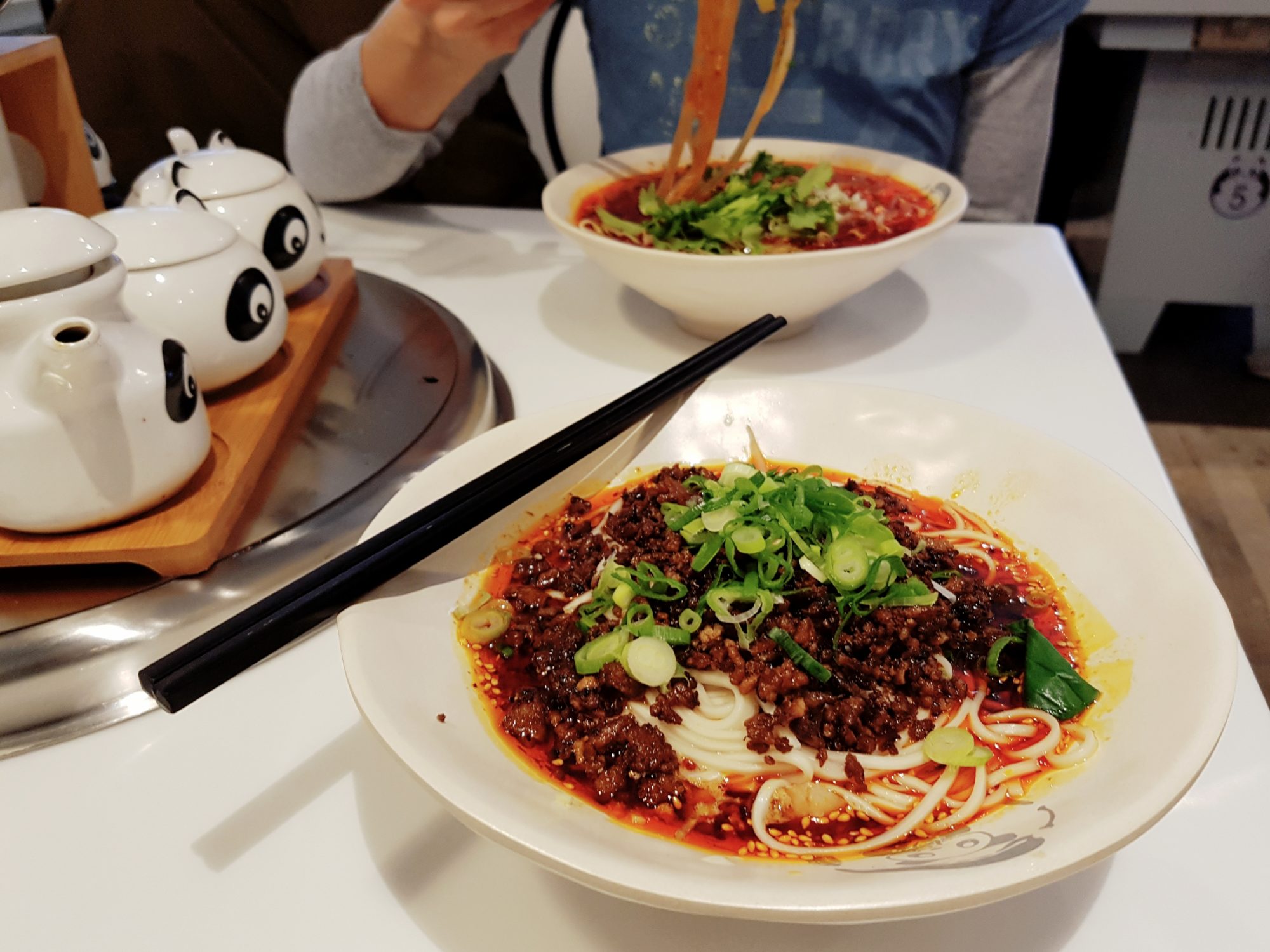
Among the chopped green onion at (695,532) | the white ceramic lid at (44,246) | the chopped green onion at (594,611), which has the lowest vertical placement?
the chopped green onion at (594,611)

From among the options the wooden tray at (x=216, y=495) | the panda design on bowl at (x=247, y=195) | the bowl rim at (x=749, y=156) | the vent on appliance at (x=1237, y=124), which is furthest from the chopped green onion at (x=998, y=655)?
the vent on appliance at (x=1237, y=124)

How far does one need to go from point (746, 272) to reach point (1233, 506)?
8.51ft

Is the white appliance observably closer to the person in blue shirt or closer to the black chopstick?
the person in blue shirt

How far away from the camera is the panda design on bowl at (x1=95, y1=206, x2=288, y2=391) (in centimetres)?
117

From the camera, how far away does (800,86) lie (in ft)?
7.48

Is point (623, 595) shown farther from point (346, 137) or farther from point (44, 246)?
point (346, 137)

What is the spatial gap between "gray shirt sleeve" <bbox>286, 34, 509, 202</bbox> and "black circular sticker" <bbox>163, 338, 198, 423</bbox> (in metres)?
1.25

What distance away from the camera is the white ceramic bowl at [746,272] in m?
1.37

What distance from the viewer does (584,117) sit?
3072 mm

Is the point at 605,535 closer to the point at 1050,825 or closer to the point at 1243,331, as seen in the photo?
the point at 1050,825

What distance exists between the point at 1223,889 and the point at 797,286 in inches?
38.2

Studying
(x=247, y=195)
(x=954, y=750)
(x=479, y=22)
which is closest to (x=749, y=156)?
(x=479, y=22)

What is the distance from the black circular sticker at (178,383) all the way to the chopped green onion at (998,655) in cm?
91

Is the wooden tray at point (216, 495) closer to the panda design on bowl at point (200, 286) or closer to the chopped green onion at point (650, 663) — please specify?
the panda design on bowl at point (200, 286)
